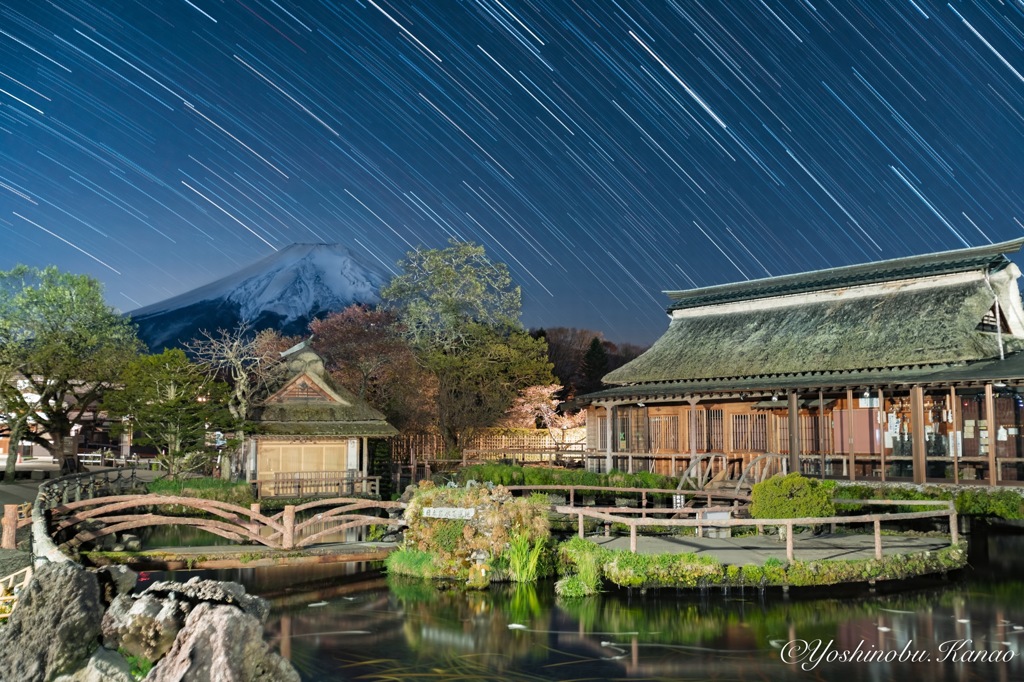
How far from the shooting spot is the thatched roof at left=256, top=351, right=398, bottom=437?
103ft

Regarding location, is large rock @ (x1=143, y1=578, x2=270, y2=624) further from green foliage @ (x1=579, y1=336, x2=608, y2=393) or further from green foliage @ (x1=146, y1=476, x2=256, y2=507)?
green foliage @ (x1=579, y1=336, x2=608, y2=393)

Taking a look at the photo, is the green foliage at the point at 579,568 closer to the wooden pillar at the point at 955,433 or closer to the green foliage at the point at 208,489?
the wooden pillar at the point at 955,433

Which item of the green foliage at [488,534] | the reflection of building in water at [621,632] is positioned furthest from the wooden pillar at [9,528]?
the green foliage at [488,534]

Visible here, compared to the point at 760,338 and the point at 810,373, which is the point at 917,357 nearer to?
the point at 810,373

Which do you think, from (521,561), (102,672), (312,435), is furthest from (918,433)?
(102,672)

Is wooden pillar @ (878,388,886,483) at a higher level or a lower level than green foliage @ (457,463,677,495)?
higher

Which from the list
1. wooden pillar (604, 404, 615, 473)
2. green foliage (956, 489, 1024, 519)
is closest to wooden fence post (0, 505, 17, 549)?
wooden pillar (604, 404, 615, 473)

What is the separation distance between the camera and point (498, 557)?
1648cm

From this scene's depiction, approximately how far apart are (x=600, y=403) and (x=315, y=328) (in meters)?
17.9

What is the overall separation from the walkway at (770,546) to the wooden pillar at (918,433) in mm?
4390

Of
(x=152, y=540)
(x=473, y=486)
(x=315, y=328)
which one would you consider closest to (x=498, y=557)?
(x=473, y=486)

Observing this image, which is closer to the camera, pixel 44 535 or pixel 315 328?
pixel 44 535

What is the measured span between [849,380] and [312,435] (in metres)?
18.9

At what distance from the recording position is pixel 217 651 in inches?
321
